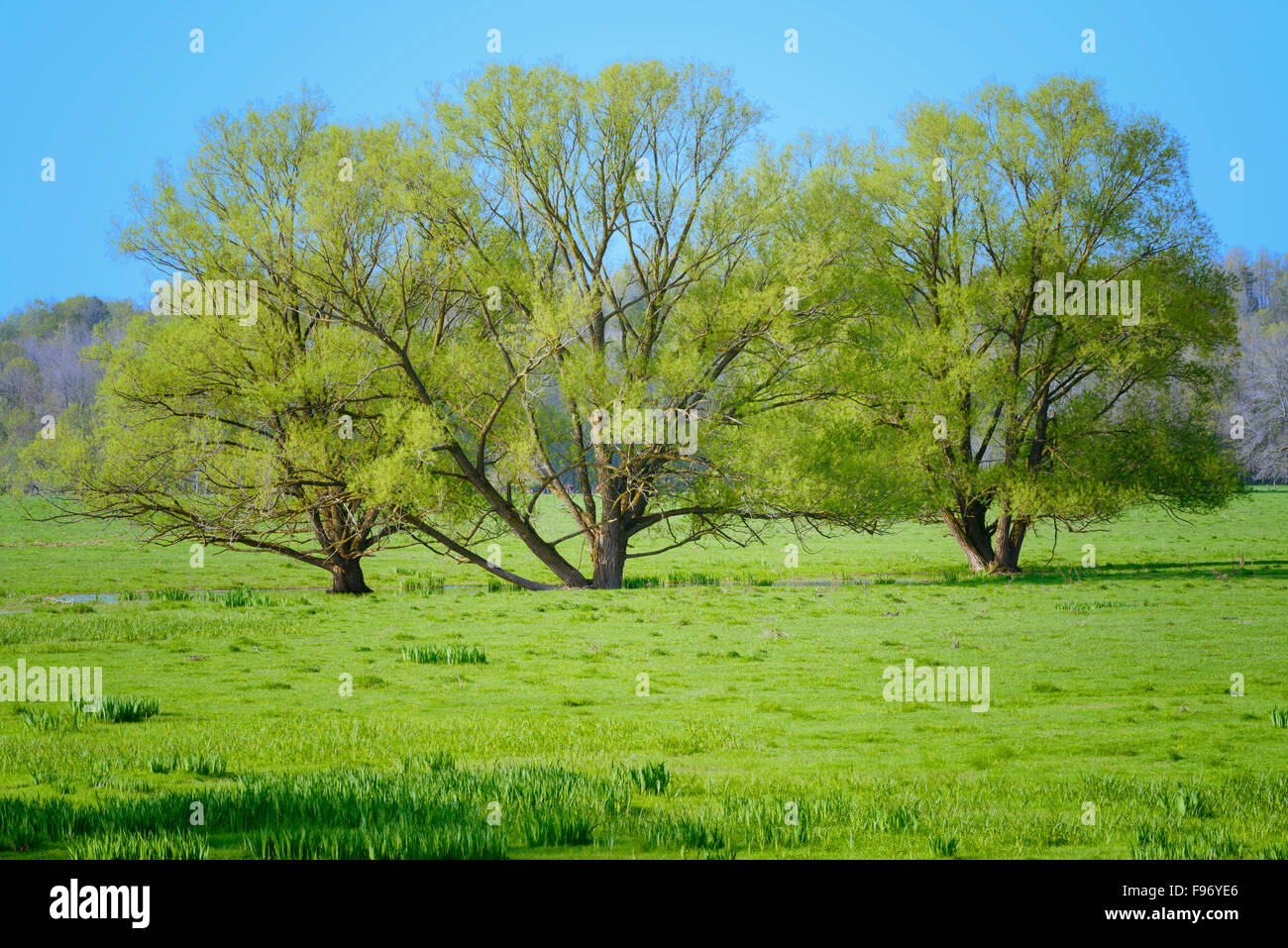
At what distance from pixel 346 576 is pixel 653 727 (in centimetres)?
1936

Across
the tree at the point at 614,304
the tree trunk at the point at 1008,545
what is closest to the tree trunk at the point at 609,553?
the tree at the point at 614,304

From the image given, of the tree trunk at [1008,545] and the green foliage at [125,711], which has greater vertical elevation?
the tree trunk at [1008,545]

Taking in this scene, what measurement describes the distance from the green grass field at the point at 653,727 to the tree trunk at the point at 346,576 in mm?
2342

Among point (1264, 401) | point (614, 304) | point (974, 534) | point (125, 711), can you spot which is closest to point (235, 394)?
point (614, 304)

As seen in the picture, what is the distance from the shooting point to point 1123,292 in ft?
107

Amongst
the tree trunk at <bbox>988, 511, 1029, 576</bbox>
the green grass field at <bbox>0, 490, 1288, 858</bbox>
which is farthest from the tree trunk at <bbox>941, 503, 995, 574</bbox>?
the green grass field at <bbox>0, 490, 1288, 858</bbox>

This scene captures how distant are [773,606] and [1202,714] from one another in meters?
12.9

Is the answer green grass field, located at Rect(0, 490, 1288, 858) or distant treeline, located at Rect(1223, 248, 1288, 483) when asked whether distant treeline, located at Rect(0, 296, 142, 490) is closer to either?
green grass field, located at Rect(0, 490, 1288, 858)

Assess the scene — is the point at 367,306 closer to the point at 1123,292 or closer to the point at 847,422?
the point at 847,422

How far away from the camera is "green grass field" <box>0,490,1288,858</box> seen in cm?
775

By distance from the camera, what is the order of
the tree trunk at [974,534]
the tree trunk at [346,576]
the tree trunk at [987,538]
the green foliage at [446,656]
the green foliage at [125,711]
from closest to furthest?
the green foliage at [125,711], the green foliage at [446,656], the tree trunk at [346,576], the tree trunk at [987,538], the tree trunk at [974,534]

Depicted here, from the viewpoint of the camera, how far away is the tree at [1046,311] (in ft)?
109

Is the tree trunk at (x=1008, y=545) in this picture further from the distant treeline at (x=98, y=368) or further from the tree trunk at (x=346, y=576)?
the distant treeline at (x=98, y=368)
